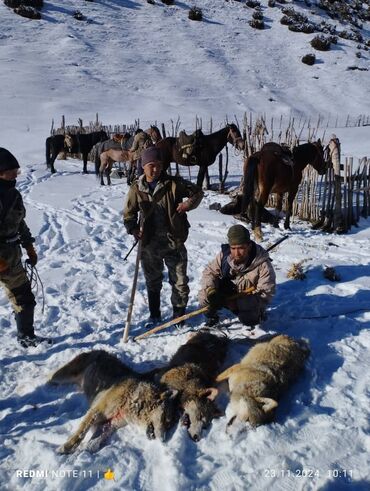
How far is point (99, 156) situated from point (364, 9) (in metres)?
32.1

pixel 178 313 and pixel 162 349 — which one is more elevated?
pixel 178 313

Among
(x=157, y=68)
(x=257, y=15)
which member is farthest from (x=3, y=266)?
(x=257, y=15)

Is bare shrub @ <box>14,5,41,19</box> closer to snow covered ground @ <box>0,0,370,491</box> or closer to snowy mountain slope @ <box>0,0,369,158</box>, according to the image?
snowy mountain slope @ <box>0,0,369,158</box>

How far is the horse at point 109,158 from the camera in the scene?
36.7 ft

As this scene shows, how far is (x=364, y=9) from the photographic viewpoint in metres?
33.3

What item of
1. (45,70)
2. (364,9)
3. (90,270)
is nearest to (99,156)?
(90,270)

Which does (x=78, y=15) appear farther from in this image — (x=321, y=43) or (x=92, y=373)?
(x=92, y=373)

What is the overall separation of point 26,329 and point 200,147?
249 inches

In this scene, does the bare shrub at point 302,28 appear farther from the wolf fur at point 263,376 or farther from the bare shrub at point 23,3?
the wolf fur at point 263,376

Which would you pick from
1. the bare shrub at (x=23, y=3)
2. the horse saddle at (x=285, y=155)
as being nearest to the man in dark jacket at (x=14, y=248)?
the horse saddle at (x=285, y=155)

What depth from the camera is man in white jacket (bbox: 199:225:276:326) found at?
4004 mm

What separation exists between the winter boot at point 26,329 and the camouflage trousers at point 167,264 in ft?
3.93

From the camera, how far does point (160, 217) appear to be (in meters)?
4.05

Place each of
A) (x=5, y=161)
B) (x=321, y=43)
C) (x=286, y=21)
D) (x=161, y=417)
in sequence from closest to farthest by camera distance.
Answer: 1. (x=161, y=417)
2. (x=5, y=161)
3. (x=321, y=43)
4. (x=286, y=21)
